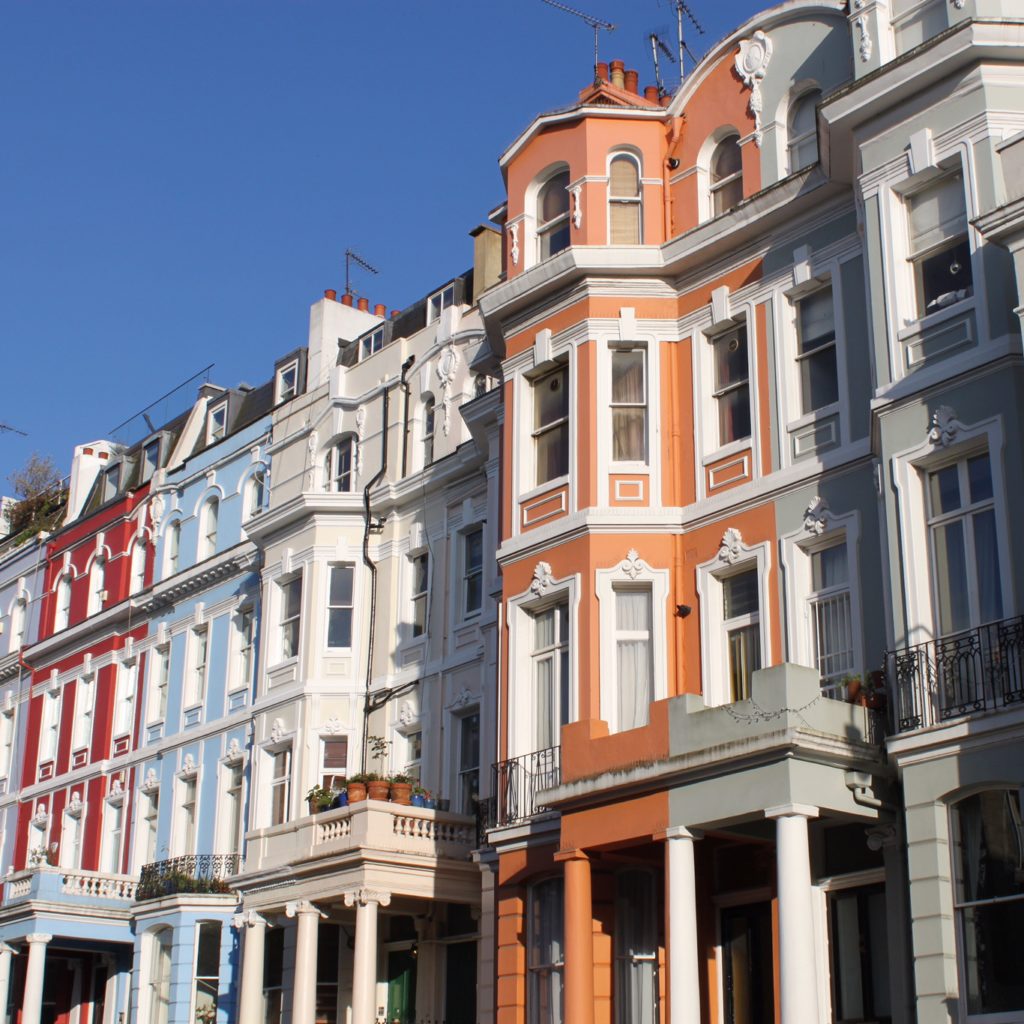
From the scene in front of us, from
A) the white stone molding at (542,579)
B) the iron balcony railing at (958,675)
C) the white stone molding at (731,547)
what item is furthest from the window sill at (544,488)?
the iron balcony railing at (958,675)

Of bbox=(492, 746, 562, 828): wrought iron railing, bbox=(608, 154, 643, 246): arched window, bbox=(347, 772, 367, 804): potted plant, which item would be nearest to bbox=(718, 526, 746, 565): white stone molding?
bbox=(492, 746, 562, 828): wrought iron railing

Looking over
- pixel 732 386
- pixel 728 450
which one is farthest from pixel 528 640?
pixel 732 386

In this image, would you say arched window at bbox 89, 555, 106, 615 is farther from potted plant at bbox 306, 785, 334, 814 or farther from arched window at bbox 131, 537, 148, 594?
potted plant at bbox 306, 785, 334, 814

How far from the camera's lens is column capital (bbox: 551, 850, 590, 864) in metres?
19.6

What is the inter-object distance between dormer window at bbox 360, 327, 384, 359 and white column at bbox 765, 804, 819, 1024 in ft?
63.4

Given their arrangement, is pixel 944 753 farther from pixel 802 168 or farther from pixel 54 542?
pixel 54 542

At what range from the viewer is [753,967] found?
20.0 meters

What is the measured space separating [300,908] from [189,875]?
7.49m

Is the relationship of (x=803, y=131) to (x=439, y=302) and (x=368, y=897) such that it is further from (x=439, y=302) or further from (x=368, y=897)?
(x=368, y=897)

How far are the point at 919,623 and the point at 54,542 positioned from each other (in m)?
31.6

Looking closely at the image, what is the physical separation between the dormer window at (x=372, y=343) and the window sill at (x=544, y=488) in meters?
11.8

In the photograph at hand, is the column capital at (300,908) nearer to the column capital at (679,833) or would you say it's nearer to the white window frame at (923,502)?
the column capital at (679,833)

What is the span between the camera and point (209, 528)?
3766cm

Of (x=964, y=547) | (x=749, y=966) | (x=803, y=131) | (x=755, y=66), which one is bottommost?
(x=749, y=966)
